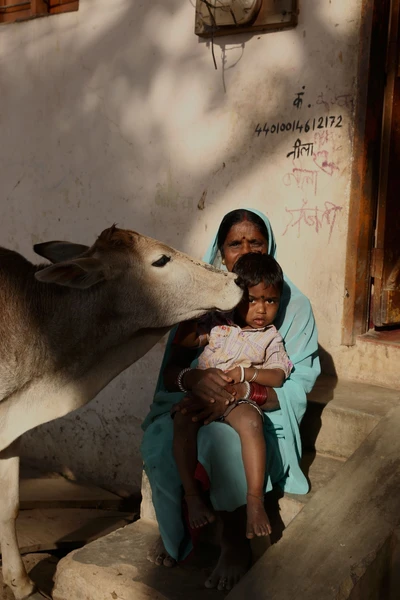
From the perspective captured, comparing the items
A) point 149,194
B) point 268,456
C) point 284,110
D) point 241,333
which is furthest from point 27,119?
point 268,456

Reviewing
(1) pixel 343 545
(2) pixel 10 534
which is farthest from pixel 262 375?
(2) pixel 10 534

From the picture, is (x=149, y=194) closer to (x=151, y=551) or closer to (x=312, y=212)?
(x=312, y=212)

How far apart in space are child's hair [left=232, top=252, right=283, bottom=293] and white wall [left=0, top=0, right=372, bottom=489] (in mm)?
1135

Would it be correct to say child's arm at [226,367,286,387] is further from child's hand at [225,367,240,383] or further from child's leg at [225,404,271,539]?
child's leg at [225,404,271,539]

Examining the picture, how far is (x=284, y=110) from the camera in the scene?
4.22 meters

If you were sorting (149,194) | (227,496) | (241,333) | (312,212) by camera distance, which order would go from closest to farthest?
(227,496) < (241,333) < (312,212) < (149,194)

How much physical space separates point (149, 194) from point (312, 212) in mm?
1271

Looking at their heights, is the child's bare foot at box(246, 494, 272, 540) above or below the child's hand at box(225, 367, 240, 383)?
below

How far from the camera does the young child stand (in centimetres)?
271

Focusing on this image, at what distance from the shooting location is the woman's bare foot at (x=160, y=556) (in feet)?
9.84

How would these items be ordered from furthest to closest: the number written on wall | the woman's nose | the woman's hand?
the number written on wall < the woman's nose < the woman's hand

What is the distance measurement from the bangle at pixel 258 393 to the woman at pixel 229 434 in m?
0.03

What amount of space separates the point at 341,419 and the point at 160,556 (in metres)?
1.05

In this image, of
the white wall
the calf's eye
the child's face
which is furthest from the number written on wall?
the calf's eye
